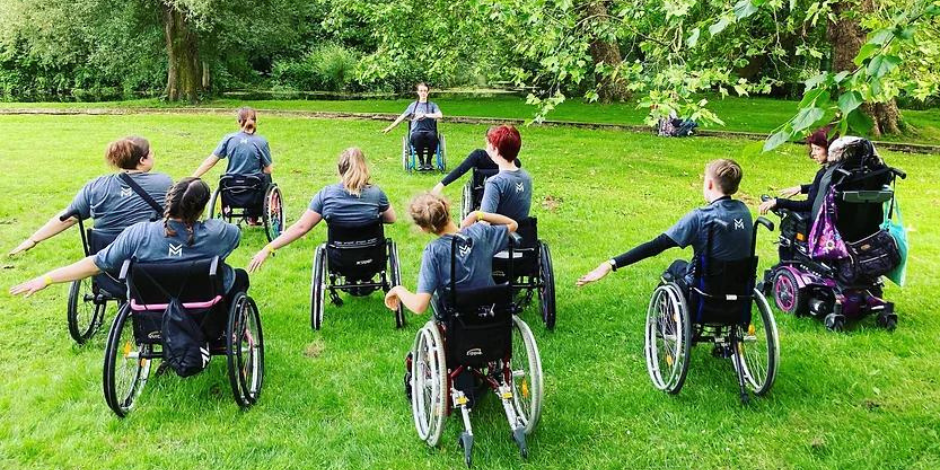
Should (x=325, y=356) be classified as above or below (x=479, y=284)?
below

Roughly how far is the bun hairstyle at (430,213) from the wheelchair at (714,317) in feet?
4.78

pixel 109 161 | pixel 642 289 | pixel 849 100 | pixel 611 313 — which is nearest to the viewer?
pixel 849 100

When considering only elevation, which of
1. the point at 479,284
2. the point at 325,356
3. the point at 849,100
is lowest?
the point at 325,356

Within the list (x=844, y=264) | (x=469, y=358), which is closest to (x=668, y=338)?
(x=469, y=358)

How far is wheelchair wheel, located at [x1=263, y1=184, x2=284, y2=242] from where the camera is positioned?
693 cm

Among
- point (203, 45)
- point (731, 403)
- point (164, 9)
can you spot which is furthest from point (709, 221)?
point (203, 45)

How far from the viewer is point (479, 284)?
3.39m

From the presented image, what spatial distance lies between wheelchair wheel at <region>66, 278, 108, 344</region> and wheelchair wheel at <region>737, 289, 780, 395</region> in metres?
4.31

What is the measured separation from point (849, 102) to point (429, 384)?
2346 mm

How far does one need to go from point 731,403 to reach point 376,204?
2747mm

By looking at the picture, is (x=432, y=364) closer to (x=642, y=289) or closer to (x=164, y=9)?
(x=642, y=289)

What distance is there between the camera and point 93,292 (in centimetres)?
468

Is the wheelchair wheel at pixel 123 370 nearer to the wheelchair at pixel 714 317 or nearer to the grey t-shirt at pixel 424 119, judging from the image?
the wheelchair at pixel 714 317

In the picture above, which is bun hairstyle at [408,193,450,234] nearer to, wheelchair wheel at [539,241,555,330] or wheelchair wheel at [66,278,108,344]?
wheelchair wheel at [539,241,555,330]
